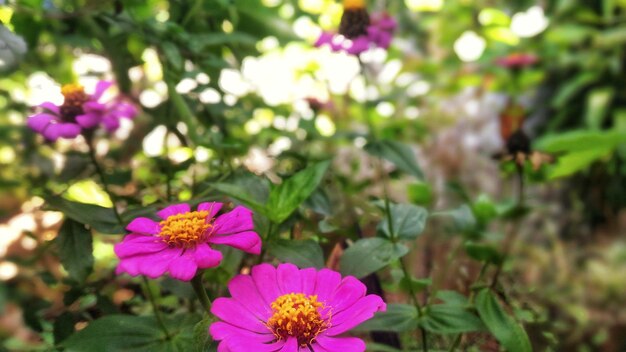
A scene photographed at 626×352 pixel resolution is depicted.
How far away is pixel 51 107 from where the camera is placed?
60cm

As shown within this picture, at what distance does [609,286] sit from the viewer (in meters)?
1.76

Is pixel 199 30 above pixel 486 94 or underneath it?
above

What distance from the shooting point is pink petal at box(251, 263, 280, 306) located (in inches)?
17.6

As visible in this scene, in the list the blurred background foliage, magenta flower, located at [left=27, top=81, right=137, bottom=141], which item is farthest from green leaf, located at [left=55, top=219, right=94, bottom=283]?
magenta flower, located at [left=27, top=81, right=137, bottom=141]

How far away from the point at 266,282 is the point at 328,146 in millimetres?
1294

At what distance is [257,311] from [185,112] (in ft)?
0.93

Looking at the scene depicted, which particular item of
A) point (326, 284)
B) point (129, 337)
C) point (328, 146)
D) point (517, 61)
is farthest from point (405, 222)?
point (517, 61)

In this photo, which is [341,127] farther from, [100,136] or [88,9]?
[88,9]

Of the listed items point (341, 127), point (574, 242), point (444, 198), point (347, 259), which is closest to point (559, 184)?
point (574, 242)

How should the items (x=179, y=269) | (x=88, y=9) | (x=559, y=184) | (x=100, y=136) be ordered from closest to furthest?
(x=179, y=269) → (x=88, y=9) → (x=100, y=136) → (x=559, y=184)

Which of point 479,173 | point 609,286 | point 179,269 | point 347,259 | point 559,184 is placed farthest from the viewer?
point 479,173

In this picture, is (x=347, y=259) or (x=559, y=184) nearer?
(x=347, y=259)

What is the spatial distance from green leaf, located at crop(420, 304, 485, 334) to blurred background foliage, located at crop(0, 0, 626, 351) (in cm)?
3

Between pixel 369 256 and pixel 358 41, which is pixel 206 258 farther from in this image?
pixel 358 41
